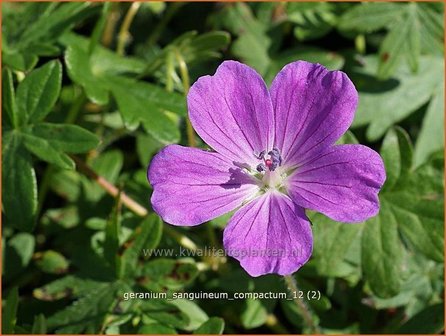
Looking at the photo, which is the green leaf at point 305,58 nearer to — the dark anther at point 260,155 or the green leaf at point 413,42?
the green leaf at point 413,42

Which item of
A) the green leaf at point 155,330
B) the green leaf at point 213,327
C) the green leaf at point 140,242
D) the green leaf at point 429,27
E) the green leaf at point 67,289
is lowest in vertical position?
the green leaf at point 155,330

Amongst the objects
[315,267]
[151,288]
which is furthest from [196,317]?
[315,267]

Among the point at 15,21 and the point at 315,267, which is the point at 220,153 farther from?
the point at 15,21

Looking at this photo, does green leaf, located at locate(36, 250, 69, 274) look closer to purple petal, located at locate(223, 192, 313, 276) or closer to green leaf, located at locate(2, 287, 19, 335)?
green leaf, located at locate(2, 287, 19, 335)

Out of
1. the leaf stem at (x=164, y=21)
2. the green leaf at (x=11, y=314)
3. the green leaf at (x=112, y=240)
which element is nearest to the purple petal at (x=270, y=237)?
the green leaf at (x=112, y=240)

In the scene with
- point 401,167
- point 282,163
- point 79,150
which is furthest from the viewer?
point 401,167

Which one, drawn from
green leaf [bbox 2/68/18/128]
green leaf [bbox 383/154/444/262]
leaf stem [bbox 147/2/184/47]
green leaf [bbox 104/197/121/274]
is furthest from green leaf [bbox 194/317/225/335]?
leaf stem [bbox 147/2/184/47]
